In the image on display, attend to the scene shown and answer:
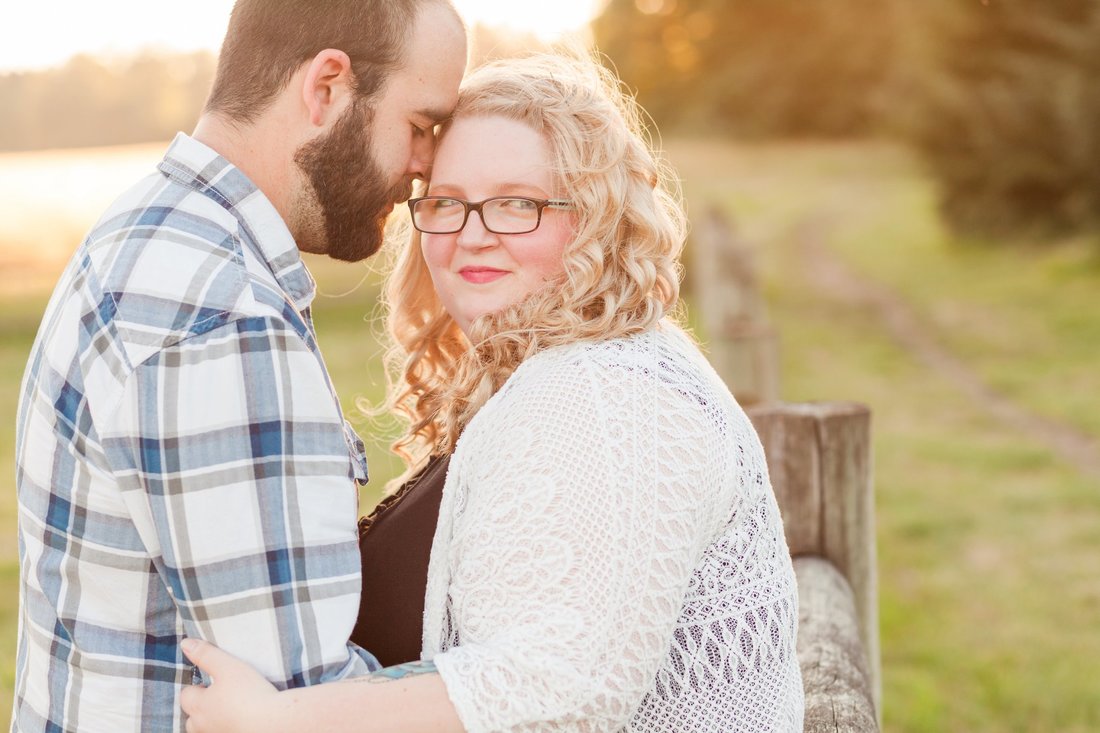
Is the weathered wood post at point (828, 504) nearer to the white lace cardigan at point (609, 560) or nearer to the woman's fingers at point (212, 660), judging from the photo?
the white lace cardigan at point (609, 560)

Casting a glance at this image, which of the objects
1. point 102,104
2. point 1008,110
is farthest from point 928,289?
point 102,104

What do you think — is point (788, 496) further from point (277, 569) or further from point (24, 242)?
point (24, 242)

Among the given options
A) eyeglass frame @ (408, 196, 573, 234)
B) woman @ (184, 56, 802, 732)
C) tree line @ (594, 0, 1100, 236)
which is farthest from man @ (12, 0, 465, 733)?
tree line @ (594, 0, 1100, 236)

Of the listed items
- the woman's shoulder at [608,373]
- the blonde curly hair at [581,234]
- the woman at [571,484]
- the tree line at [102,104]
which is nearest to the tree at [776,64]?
the tree line at [102,104]

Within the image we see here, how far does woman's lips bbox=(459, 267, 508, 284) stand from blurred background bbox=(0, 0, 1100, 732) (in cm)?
68

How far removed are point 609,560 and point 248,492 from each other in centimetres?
55

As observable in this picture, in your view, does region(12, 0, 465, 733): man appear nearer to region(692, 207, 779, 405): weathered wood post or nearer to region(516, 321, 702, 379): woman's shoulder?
region(516, 321, 702, 379): woman's shoulder

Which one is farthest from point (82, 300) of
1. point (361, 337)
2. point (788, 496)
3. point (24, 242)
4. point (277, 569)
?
point (24, 242)

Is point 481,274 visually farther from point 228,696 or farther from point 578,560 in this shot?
point 228,696

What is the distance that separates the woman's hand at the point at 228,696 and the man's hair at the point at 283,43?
984mm

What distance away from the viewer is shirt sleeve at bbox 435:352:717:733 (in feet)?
5.47

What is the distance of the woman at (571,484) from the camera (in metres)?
1.67

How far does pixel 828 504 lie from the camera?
10.1 feet

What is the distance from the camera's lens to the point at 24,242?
18.7 m
